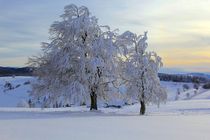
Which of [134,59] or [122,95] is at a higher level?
[134,59]

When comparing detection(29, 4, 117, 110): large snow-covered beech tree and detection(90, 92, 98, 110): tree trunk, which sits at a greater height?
detection(29, 4, 117, 110): large snow-covered beech tree

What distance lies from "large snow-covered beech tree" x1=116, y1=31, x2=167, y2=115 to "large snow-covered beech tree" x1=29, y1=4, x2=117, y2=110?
1700mm

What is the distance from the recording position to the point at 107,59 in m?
41.8

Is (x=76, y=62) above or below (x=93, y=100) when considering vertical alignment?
above

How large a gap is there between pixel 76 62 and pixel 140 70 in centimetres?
622

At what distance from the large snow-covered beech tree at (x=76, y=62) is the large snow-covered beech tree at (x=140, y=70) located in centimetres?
170

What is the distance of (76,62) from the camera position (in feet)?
136

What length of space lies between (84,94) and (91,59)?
10.4 feet

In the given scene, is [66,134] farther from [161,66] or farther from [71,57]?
[161,66]

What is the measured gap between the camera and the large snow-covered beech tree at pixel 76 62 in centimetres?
4088

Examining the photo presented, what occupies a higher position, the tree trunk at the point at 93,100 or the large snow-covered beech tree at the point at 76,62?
the large snow-covered beech tree at the point at 76,62

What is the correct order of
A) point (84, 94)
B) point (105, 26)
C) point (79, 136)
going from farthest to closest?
point (105, 26), point (84, 94), point (79, 136)

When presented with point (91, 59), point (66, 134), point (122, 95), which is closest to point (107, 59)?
point (91, 59)

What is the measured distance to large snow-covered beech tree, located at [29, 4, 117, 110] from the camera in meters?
40.9
